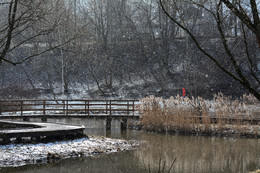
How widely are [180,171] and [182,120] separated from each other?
7327 millimetres

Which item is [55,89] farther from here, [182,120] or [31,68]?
[182,120]

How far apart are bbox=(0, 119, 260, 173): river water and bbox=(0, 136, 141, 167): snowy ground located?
1.45 feet

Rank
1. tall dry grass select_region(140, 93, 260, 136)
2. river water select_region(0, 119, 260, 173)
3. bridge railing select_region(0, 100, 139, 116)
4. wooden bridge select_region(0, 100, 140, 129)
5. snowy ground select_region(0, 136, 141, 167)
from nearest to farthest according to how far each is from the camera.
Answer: river water select_region(0, 119, 260, 173)
snowy ground select_region(0, 136, 141, 167)
tall dry grass select_region(140, 93, 260, 136)
wooden bridge select_region(0, 100, 140, 129)
bridge railing select_region(0, 100, 139, 116)

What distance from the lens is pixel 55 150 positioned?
Result: 1289 centimetres

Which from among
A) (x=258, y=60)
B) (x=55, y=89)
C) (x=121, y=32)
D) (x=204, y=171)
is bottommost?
(x=204, y=171)

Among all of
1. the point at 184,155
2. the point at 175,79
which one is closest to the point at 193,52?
the point at 175,79

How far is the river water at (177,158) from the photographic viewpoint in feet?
36.8

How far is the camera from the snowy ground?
38.4 feet

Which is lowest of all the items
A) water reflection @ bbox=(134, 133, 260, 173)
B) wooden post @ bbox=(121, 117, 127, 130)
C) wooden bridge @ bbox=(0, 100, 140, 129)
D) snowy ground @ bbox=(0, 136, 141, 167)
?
water reflection @ bbox=(134, 133, 260, 173)

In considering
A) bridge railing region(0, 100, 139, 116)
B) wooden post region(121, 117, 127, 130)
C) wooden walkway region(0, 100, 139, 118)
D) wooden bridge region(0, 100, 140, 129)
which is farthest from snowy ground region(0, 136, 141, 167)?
bridge railing region(0, 100, 139, 116)

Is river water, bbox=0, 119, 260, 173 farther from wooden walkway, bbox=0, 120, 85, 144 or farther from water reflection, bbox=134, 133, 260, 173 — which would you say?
wooden walkway, bbox=0, 120, 85, 144

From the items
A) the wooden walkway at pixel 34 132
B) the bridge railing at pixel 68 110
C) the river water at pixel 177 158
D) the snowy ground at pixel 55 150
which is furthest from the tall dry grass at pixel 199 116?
the wooden walkway at pixel 34 132

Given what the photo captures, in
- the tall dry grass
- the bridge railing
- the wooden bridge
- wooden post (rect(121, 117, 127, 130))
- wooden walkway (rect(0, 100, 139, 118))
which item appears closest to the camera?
the tall dry grass

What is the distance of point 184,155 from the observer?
44.3 ft
